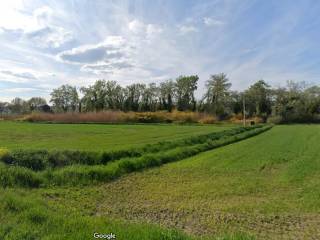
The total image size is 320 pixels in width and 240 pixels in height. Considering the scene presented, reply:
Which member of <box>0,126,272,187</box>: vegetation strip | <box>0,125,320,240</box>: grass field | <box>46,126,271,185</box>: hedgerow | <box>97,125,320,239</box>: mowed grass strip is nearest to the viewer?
<box>0,125,320,240</box>: grass field

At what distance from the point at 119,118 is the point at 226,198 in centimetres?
7658

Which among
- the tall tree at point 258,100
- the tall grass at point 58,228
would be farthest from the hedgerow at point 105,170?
the tall tree at point 258,100

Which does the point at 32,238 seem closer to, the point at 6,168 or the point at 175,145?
the point at 6,168

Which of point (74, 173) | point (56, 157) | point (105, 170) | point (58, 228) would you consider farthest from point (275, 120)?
point (58, 228)

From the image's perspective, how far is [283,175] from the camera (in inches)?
621

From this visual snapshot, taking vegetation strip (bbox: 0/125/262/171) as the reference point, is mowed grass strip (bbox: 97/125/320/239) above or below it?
below

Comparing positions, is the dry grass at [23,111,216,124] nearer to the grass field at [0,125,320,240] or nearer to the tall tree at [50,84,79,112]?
the tall tree at [50,84,79,112]

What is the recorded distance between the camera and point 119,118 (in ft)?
285

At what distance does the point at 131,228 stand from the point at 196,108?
10958 centimetres

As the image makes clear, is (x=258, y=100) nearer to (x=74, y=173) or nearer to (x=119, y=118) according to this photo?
(x=119, y=118)

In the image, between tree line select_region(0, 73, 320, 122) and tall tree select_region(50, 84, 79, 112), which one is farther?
tall tree select_region(50, 84, 79, 112)

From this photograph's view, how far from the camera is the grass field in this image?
702cm

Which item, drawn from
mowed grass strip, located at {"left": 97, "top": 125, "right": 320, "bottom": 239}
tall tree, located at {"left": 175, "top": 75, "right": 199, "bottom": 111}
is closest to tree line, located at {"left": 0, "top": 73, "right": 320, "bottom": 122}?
tall tree, located at {"left": 175, "top": 75, "right": 199, "bottom": 111}

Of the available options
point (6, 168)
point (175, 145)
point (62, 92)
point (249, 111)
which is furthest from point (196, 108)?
point (6, 168)
